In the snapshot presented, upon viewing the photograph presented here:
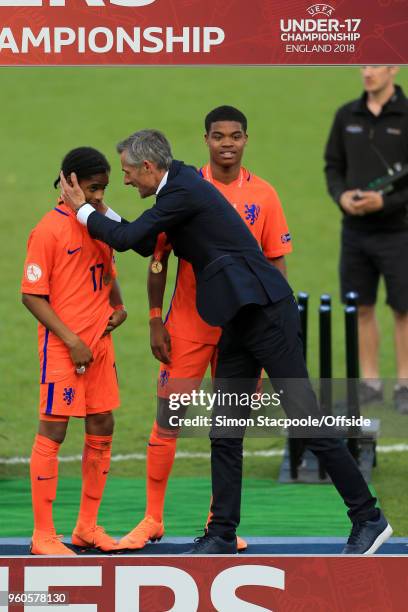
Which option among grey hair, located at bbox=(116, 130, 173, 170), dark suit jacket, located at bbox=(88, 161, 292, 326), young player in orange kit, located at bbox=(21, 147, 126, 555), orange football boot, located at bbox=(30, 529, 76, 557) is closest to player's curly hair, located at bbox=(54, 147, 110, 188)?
young player in orange kit, located at bbox=(21, 147, 126, 555)

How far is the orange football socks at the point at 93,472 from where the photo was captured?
7.10 m

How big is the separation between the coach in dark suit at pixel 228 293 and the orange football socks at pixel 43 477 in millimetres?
694

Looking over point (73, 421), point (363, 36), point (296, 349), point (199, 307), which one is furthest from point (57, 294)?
point (73, 421)

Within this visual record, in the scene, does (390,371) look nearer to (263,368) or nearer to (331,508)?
(331,508)

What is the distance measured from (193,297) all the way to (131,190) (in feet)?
35.1

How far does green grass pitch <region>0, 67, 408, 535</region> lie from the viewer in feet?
34.3

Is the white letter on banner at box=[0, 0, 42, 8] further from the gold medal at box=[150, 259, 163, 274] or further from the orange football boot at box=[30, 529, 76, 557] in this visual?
the orange football boot at box=[30, 529, 76, 557]

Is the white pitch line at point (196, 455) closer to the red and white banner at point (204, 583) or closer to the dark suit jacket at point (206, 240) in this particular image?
the dark suit jacket at point (206, 240)

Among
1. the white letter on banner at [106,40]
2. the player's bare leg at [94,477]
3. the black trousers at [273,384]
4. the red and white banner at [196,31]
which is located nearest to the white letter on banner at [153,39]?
the red and white banner at [196,31]

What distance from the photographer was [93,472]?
713 cm

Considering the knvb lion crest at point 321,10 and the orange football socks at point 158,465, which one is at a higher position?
the knvb lion crest at point 321,10

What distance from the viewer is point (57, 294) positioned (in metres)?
6.92

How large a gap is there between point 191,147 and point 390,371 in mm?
7008

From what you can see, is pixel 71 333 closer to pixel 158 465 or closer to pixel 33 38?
pixel 158 465
